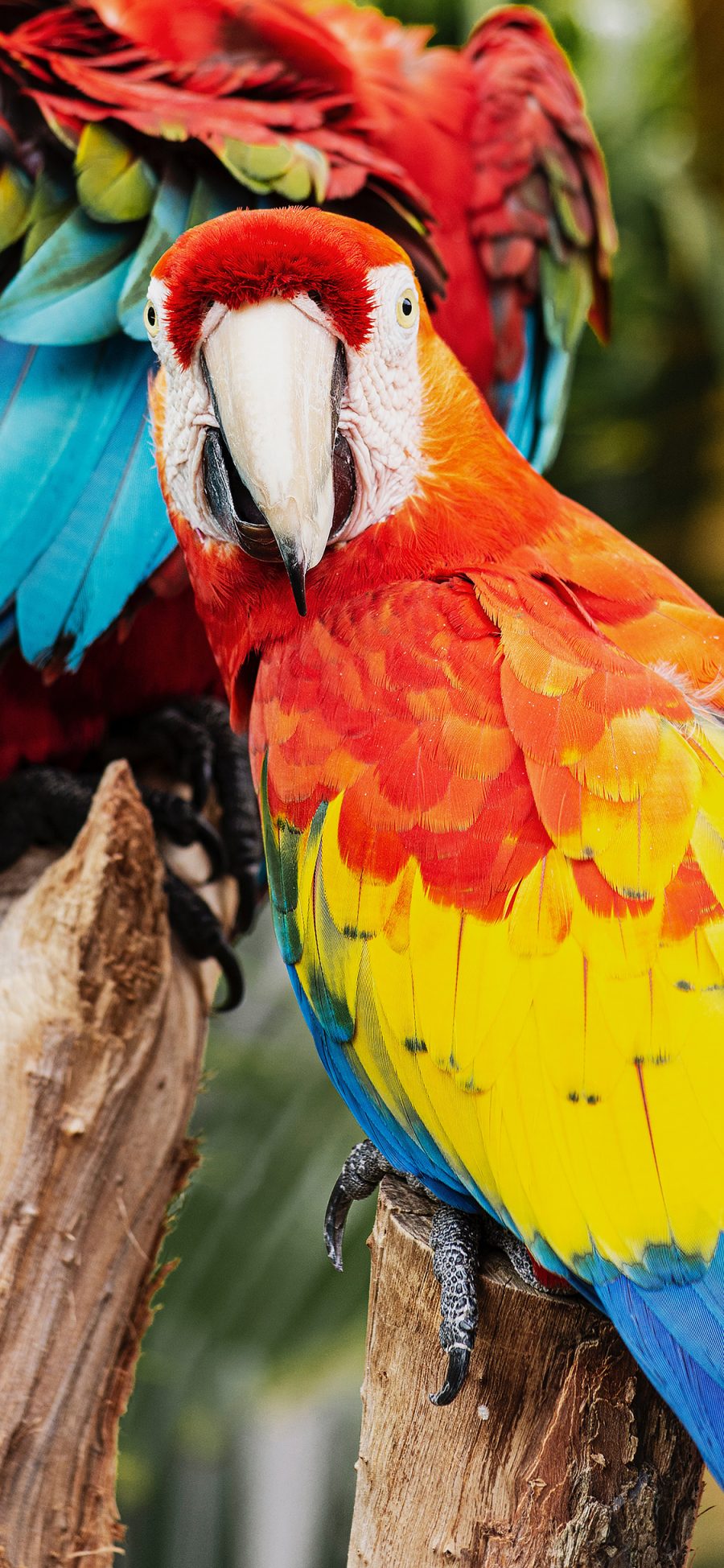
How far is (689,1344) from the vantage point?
0.53 meters

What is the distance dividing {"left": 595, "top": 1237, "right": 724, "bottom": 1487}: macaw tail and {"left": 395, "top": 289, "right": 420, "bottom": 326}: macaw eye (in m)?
0.46

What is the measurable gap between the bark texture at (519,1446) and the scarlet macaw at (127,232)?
468mm

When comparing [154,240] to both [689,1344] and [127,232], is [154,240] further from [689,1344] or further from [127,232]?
[689,1344]

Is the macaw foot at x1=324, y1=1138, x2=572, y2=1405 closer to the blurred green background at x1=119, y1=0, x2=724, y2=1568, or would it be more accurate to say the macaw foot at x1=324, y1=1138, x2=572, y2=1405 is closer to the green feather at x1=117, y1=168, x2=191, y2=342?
the green feather at x1=117, y1=168, x2=191, y2=342

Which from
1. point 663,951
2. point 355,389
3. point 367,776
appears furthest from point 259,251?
point 663,951

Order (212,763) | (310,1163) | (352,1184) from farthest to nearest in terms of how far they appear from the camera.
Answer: (310,1163) < (212,763) < (352,1184)

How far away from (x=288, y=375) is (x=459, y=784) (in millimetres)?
203

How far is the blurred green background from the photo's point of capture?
4.95ft

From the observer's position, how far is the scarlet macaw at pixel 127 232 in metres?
0.94

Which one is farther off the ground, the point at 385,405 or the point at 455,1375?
the point at 385,405

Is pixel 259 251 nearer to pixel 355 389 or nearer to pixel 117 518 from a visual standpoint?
pixel 355 389

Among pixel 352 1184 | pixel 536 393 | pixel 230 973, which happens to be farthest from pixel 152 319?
pixel 536 393

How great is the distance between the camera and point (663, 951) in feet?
1.77

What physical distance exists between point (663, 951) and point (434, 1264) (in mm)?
214
